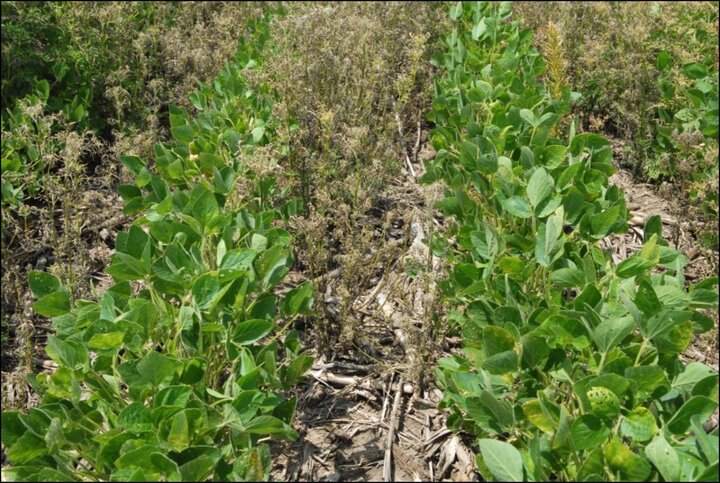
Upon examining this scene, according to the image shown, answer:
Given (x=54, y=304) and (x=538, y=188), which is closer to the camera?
(x=54, y=304)

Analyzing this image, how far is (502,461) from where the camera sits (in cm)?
170

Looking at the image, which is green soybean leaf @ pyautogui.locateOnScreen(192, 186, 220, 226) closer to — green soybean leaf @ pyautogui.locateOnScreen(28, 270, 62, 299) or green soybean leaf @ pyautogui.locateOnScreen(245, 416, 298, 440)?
green soybean leaf @ pyautogui.locateOnScreen(28, 270, 62, 299)

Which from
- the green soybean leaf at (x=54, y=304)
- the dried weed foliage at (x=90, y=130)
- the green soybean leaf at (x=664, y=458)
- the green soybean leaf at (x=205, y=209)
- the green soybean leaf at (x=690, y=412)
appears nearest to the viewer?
the green soybean leaf at (x=664, y=458)

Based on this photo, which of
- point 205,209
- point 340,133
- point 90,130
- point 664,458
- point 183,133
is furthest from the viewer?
point 90,130

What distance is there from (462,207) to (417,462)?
1.02m

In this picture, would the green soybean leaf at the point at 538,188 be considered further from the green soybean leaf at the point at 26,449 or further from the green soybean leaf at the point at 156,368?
the green soybean leaf at the point at 26,449

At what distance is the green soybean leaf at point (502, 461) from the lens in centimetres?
167

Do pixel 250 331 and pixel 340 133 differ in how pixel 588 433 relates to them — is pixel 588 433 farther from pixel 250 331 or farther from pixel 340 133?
pixel 340 133

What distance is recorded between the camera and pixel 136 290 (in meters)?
3.01

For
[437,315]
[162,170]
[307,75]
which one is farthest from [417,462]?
[307,75]

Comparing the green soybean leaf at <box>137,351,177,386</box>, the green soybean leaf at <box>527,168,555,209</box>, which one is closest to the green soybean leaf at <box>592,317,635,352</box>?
the green soybean leaf at <box>527,168,555,209</box>

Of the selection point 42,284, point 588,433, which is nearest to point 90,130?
point 42,284

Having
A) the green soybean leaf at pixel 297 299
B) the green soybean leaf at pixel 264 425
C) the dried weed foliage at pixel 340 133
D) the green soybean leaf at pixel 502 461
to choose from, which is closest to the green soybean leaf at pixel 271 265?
the green soybean leaf at pixel 297 299

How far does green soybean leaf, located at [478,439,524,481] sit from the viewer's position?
167 centimetres
